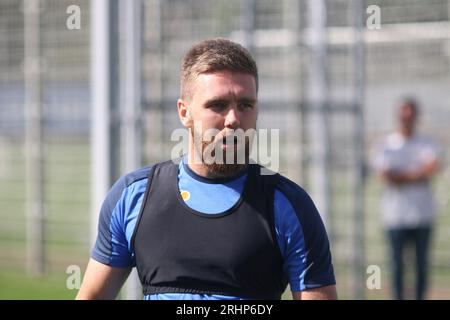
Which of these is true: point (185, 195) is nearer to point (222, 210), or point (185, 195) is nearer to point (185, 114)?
point (222, 210)

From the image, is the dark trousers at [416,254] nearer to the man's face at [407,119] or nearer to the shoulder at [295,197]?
the man's face at [407,119]

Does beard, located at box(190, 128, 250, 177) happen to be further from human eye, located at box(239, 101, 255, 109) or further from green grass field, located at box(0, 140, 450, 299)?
green grass field, located at box(0, 140, 450, 299)

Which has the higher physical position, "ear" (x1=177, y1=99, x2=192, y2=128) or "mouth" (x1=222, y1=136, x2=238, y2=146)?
"ear" (x1=177, y1=99, x2=192, y2=128)

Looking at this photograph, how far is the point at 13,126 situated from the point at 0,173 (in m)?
2.57

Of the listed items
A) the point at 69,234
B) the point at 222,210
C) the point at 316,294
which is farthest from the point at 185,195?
the point at 69,234

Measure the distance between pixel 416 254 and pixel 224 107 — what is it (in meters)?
5.10

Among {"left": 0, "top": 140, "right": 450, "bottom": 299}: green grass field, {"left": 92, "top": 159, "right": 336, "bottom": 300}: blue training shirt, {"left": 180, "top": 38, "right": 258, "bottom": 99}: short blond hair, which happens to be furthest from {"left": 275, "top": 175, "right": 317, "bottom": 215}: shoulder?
{"left": 0, "top": 140, "right": 450, "bottom": 299}: green grass field

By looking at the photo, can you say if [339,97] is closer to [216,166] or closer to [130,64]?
[130,64]

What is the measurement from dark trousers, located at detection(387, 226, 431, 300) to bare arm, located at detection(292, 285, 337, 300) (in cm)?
479

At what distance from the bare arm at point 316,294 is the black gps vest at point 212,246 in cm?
10

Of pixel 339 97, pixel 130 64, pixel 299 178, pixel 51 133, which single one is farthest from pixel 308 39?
pixel 51 133

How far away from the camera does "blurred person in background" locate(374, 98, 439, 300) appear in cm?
762

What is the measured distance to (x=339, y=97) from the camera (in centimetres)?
759

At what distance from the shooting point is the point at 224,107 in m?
2.95
